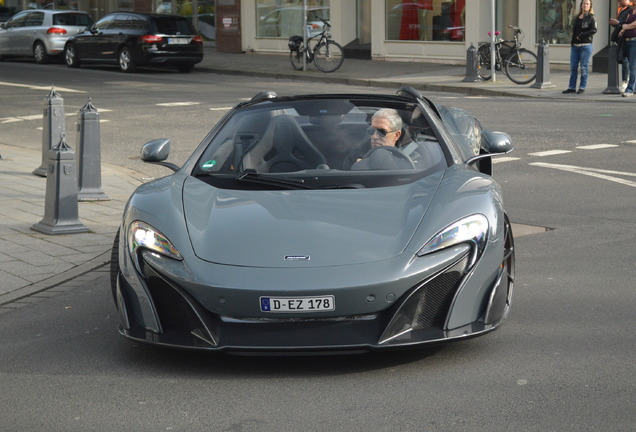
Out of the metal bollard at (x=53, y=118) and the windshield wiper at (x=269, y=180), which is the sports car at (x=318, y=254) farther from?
the metal bollard at (x=53, y=118)

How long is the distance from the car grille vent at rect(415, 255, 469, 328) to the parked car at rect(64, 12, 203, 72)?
25470mm

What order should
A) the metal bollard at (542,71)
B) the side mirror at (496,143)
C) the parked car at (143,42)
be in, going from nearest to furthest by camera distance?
the side mirror at (496,143) < the metal bollard at (542,71) < the parked car at (143,42)

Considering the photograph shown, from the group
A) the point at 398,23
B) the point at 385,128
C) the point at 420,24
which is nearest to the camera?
the point at 385,128

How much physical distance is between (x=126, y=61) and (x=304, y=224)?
25.8 m

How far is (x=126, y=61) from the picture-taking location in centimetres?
3048

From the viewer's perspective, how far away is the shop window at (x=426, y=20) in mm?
30688

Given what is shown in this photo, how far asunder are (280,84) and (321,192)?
19584 millimetres

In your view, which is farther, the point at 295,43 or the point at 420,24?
the point at 420,24

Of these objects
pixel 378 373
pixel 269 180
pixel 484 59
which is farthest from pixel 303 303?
pixel 484 59

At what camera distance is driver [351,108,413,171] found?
630cm

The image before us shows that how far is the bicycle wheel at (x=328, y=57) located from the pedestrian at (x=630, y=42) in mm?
9098

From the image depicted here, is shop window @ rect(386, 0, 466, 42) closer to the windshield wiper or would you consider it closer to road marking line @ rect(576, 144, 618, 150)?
road marking line @ rect(576, 144, 618, 150)

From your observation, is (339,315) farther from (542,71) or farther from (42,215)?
(542,71)

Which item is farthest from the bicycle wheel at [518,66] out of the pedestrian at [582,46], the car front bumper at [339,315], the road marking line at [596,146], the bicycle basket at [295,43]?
the car front bumper at [339,315]
